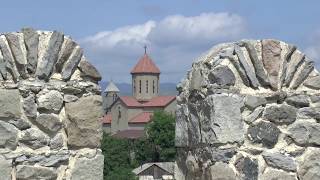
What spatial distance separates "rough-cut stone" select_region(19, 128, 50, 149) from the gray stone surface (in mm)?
158

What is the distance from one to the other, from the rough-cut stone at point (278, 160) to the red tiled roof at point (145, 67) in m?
75.6

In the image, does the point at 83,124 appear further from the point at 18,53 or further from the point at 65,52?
the point at 18,53

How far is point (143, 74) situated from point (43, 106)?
7637 centimetres

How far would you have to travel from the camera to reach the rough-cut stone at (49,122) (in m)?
4.10

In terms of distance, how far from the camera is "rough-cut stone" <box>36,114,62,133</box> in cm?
410

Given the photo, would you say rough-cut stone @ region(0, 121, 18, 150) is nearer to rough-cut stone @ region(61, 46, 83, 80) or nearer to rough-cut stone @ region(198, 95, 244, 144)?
rough-cut stone @ region(61, 46, 83, 80)

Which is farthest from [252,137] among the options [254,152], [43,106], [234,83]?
[43,106]

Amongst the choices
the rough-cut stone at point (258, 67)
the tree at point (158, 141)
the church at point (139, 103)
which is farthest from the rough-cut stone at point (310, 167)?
the church at point (139, 103)

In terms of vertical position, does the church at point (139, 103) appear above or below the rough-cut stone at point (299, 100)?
above

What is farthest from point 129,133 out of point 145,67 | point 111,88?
point 111,88

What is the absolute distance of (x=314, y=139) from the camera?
175 inches

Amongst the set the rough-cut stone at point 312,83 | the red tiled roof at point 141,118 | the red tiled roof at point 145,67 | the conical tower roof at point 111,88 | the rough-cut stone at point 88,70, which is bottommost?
the rough-cut stone at point 312,83

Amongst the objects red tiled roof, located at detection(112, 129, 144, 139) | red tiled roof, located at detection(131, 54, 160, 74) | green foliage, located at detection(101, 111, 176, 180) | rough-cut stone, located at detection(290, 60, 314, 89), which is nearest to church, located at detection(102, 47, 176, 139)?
red tiled roof, located at detection(131, 54, 160, 74)

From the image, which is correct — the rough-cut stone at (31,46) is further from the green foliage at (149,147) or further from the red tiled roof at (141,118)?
the red tiled roof at (141,118)
